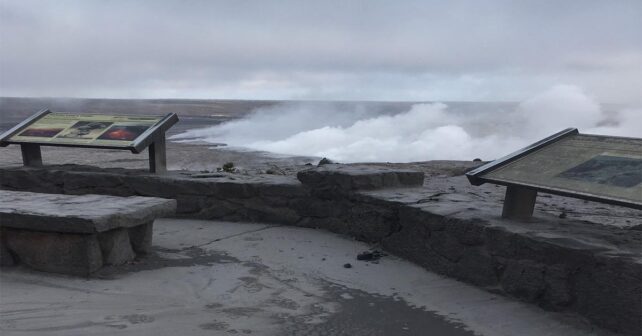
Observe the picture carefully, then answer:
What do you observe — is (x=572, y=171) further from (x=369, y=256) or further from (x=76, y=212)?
(x=76, y=212)

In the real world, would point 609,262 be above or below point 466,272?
above

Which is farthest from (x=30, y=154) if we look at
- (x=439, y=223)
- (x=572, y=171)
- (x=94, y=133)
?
(x=572, y=171)

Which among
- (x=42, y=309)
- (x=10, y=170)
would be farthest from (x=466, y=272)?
(x=10, y=170)

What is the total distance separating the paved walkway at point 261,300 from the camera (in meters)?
3.44

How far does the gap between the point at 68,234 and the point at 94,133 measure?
2.86 meters

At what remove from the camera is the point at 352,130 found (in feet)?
135

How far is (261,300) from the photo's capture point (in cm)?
395

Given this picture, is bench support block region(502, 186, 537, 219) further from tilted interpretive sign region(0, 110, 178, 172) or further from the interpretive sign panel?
the interpretive sign panel

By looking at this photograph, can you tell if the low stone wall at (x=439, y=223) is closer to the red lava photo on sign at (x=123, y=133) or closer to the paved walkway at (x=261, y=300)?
the paved walkway at (x=261, y=300)

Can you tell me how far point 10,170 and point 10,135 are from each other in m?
0.42

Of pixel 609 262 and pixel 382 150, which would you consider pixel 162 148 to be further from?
pixel 382 150

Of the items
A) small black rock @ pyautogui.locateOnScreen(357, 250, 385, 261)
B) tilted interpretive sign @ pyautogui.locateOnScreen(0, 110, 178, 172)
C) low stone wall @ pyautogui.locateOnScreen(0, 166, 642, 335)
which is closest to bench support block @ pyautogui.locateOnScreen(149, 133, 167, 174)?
tilted interpretive sign @ pyautogui.locateOnScreen(0, 110, 178, 172)

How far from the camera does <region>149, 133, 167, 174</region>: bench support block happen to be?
677 cm

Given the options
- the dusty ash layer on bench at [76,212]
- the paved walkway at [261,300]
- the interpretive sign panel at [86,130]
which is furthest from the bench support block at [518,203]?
the interpretive sign panel at [86,130]
